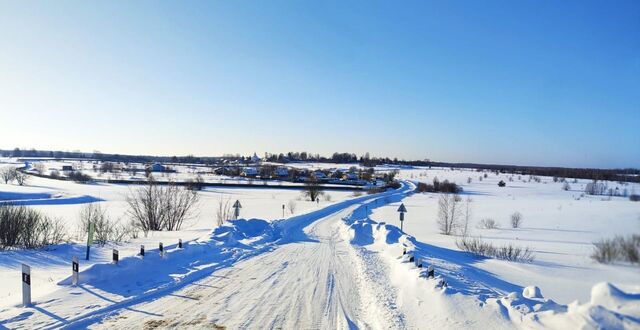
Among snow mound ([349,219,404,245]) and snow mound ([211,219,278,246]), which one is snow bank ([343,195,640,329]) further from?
snow mound ([211,219,278,246])

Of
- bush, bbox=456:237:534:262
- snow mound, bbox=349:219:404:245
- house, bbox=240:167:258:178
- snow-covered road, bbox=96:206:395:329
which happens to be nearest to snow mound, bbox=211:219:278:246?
snow-covered road, bbox=96:206:395:329

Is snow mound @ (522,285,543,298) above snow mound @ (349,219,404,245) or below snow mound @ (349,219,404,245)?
above

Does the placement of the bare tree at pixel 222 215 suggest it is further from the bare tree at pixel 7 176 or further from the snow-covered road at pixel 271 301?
the bare tree at pixel 7 176

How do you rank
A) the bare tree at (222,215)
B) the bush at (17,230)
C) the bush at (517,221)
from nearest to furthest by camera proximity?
the bush at (17,230) → the bush at (517,221) → the bare tree at (222,215)

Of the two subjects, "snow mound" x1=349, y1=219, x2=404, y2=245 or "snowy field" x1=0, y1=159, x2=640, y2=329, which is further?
"snow mound" x1=349, y1=219, x2=404, y2=245

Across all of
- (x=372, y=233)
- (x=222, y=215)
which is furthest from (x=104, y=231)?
(x=222, y=215)

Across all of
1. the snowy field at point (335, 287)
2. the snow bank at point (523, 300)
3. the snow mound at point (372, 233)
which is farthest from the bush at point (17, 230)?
the snow bank at point (523, 300)
